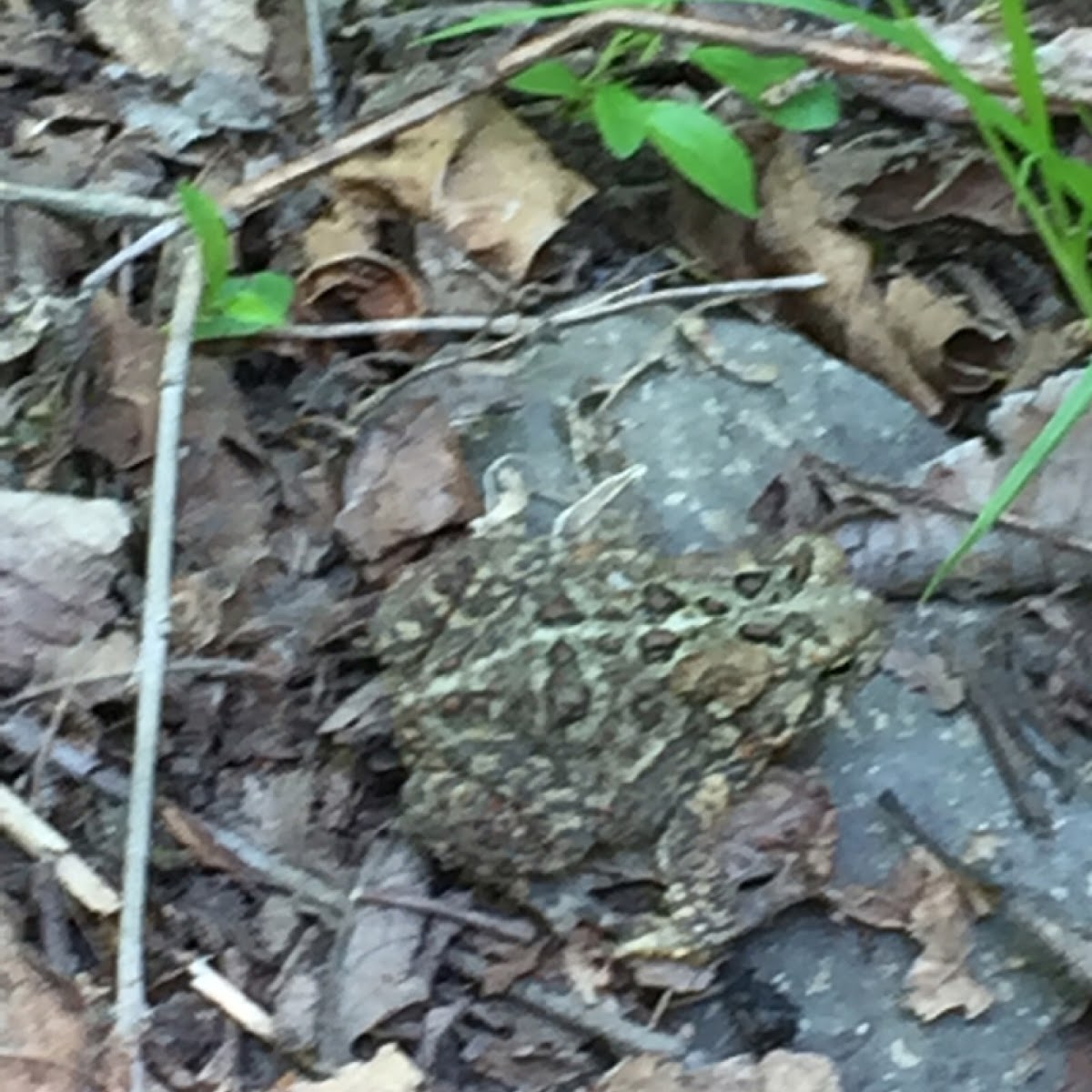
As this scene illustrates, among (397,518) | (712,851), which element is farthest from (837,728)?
(397,518)

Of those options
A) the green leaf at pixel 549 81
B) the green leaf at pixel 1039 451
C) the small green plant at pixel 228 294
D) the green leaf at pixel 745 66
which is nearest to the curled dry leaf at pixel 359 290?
the small green plant at pixel 228 294

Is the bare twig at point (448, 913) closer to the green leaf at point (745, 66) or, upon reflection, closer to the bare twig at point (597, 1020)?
the bare twig at point (597, 1020)

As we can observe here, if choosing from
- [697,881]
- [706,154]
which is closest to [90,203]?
[706,154]

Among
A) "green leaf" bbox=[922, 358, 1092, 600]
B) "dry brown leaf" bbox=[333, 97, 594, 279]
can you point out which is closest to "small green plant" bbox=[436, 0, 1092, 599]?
"green leaf" bbox=[922, 358, 1092, 600]

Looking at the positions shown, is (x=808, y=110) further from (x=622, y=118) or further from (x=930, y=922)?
(x=930, y=922)

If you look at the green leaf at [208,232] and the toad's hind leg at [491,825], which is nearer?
the toad's hind leg at [491,825]

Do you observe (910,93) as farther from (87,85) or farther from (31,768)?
(31,768)
